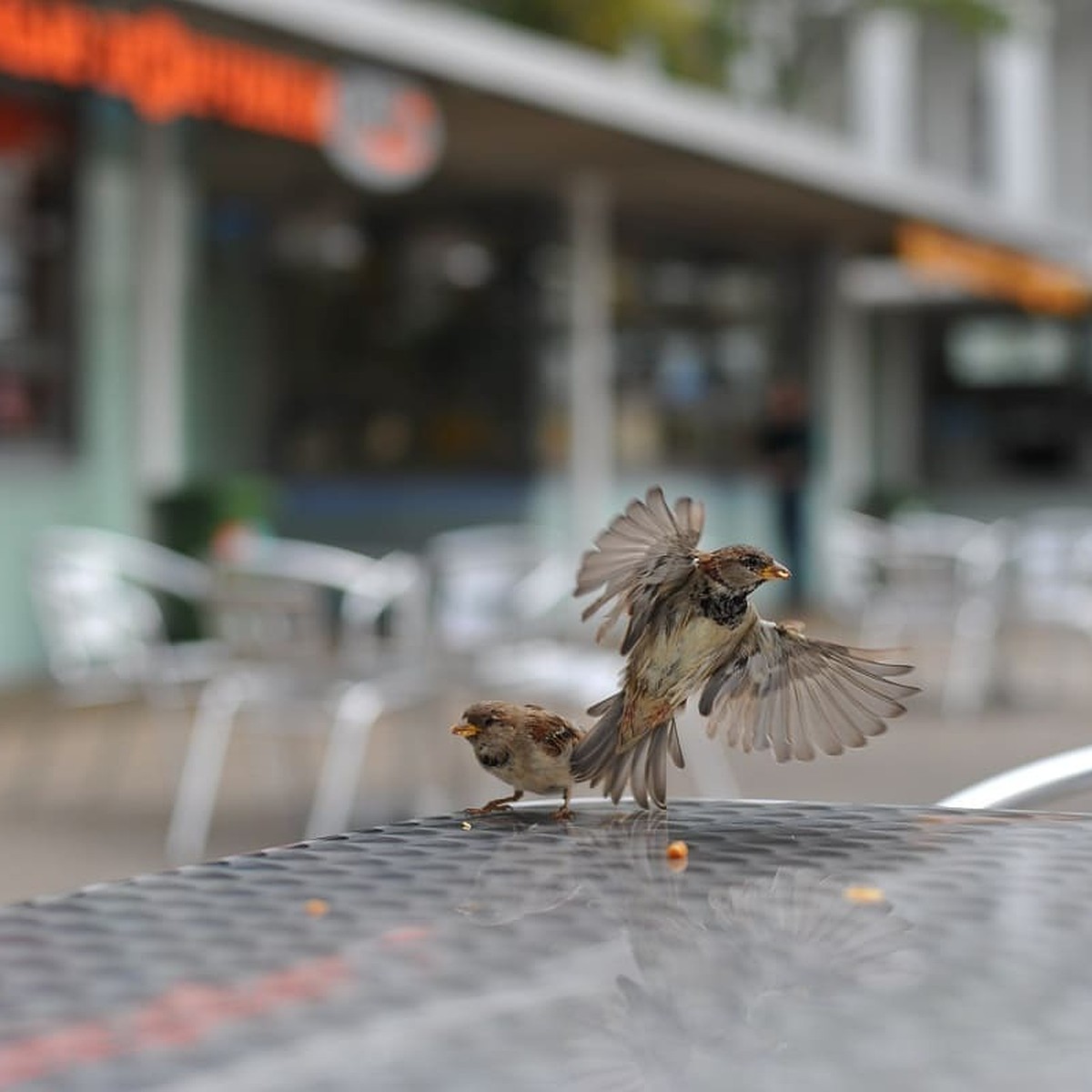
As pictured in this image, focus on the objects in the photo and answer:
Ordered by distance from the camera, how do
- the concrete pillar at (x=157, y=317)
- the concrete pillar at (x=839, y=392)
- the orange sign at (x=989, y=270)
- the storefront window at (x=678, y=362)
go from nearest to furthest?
the concrete pillar at (x=157, y=317), the storefront window at (x=678, y=362), the orange sign at (x=989, y=270), the concrete pillar at (x=839, y=392)

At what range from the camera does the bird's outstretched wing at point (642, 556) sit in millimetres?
1477

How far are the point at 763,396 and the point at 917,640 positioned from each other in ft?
14.8

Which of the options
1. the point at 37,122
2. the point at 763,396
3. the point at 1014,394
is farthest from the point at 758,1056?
the point at 1014,394

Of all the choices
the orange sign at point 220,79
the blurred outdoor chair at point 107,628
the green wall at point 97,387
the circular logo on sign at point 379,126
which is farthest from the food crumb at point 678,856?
the green wall at point 97,387

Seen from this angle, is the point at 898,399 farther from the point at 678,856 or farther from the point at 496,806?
the point at 678,856

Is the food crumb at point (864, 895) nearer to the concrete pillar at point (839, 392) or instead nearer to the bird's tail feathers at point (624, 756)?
the bird's tail feathers at point (624, 756)

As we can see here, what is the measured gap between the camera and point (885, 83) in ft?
81.9

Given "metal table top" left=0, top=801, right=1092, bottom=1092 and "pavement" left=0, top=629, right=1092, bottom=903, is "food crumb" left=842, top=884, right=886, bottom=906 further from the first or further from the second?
"pavement" left=0, top=629, right=1092, bottom=903

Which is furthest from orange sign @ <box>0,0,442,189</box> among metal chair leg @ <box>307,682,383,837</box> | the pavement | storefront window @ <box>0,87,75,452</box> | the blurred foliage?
the blurred foliage

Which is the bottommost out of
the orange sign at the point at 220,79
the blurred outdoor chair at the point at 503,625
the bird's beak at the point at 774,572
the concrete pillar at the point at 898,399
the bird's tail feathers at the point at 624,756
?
the bird's tail feathers at the point at 624,756

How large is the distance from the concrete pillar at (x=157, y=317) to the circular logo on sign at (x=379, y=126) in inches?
A: 54.9

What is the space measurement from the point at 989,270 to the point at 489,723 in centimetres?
1434

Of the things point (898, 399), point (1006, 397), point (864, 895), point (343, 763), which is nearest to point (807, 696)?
point (864, 895)

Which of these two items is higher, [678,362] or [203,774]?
[678,362]
